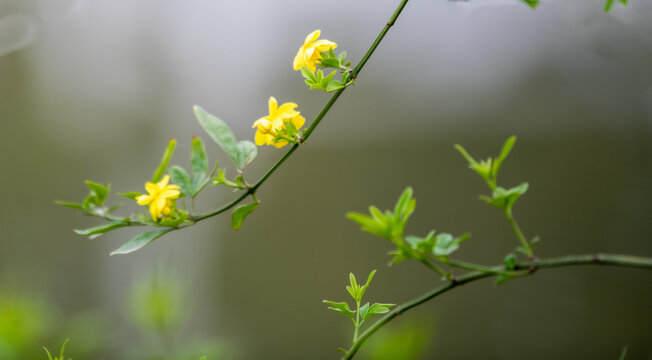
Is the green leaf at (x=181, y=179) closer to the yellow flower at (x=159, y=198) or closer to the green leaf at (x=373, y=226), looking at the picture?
the yellow flower at (x=159, y=198)

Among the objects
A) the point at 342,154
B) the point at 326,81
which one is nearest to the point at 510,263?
the point at 326,81

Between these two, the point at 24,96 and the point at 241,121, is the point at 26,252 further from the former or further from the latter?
the point at 241,121

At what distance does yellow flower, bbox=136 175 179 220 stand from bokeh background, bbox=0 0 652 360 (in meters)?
0.88

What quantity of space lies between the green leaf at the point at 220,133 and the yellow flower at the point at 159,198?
0.04 meters

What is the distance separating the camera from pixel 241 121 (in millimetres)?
1446

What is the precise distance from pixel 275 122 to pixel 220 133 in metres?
0.04

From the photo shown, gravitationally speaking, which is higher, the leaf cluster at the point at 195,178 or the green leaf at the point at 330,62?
the green leaf at the point at 330,62

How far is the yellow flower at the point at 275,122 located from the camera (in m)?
0.30

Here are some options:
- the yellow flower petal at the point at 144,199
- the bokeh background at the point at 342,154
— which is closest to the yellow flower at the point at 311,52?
the yellow flower petal at the point at 144,199

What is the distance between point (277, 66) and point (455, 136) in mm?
491

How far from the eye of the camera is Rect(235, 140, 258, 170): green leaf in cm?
32

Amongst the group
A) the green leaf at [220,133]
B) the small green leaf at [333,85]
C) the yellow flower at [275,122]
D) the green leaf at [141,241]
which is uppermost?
the small green leaf at [333,85]

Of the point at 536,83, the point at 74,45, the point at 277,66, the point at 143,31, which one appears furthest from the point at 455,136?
the point at 74,45

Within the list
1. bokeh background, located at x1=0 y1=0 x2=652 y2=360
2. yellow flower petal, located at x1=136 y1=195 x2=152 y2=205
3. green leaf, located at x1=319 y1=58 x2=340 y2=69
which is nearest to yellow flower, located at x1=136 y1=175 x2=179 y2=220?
yellow flower petal, located at x1=136 y1=195 x2=152 y2=205
